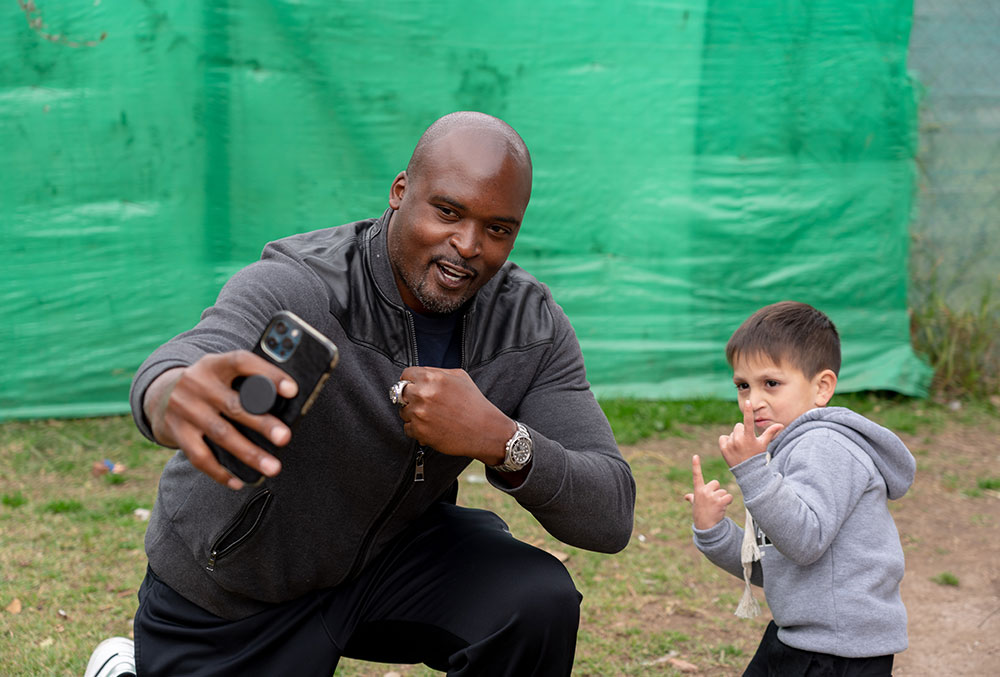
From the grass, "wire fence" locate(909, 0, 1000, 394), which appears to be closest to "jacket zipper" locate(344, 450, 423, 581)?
the grass

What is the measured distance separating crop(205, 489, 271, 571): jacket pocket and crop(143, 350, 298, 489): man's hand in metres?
0.72

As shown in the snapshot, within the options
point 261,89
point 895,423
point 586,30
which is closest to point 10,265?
point 261,89

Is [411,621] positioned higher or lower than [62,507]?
higher

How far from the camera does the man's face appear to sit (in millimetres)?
2576

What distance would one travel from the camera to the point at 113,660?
2885 millimetres

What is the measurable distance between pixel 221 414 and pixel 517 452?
78 centimetres

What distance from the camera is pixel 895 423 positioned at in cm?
612

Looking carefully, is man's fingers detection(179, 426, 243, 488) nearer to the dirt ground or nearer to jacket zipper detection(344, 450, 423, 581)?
jacket zipper detection(344, 450, 423, 581)

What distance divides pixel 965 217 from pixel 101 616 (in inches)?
217

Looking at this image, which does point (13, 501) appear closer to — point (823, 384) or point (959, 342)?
point (823, 384)

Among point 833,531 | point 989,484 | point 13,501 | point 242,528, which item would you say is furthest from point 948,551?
point 13,501

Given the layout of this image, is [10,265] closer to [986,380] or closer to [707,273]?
[707,273]

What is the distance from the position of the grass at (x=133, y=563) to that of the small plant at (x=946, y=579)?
2.81 feet

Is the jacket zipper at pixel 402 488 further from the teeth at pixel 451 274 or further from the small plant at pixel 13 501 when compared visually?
the small plant at pixel 13 501
